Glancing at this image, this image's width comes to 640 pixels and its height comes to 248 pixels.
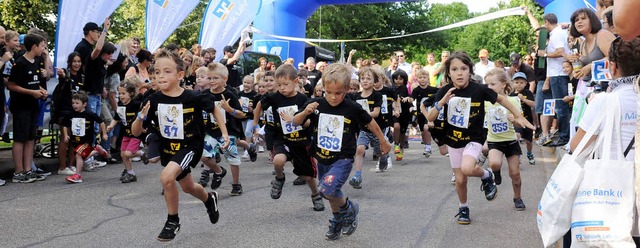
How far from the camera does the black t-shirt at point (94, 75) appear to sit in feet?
35.7

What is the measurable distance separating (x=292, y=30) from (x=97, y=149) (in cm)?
1174

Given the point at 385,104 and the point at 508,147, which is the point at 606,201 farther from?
the point at 385,104

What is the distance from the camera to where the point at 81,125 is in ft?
33.0

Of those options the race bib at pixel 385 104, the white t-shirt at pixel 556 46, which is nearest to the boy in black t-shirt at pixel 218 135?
the race bib at pixel 385 104

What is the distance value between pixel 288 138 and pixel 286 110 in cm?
34

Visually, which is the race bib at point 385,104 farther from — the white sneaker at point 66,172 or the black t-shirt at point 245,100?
the white sneaker at point 66,172

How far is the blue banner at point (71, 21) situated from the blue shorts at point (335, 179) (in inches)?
257

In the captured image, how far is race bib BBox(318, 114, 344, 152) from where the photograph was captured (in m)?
6.35

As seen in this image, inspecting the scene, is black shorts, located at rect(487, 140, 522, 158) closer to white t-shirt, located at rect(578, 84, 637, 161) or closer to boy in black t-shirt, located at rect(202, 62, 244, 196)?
boy in black t-shirt, located at rect(202, 62, 244, 196)

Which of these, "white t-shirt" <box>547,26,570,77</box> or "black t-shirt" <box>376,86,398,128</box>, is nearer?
"black t-shirt" <box>376,86,398,128</box>

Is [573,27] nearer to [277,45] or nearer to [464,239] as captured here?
[464,239]

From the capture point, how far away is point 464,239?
20.1 feet

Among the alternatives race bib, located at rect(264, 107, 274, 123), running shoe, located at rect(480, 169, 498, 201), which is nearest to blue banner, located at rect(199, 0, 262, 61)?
race bib, located at rect(264, 107, 274, 123)

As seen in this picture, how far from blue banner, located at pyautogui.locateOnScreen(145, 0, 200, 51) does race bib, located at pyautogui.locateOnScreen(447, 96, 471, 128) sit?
28.9 feet
